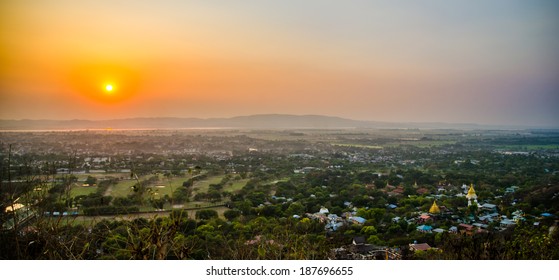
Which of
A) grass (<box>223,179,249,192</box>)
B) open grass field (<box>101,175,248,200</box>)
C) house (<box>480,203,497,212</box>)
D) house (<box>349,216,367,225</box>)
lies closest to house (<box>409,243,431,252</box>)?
house (<box>349,216,367,225</box>)

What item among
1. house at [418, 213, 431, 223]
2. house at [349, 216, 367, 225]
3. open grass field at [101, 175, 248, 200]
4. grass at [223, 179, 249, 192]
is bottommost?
house at [349, 216, 367, 225]

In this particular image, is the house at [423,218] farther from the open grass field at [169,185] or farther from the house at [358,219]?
the open grass field at [169,185]

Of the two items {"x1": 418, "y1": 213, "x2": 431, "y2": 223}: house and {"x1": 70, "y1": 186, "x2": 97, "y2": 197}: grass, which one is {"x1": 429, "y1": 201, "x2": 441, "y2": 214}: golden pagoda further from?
{"x1": 70, "y1": 186, "x2": 97, "y2": 197}: grass

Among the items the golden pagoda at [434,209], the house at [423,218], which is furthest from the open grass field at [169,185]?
the golden pagoda at [434,209]

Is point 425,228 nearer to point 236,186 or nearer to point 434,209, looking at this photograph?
point 434,209

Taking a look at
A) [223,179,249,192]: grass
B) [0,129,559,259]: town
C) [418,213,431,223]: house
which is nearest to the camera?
[0,129,559,259]: town

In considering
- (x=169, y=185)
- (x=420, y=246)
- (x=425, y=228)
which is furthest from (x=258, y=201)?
(x=420, y=246)

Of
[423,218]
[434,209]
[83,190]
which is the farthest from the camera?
[434,209]
